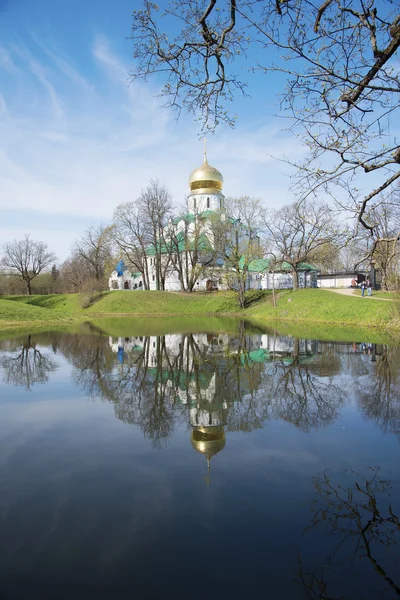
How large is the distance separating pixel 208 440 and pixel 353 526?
2.43 m

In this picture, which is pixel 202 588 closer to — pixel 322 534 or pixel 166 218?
pixel 322 534

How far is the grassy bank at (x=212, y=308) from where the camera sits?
25.8 meters

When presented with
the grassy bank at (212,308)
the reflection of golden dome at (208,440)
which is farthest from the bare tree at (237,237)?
the reflection of golden dome at (208,440)

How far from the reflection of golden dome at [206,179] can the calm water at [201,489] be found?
151 ft

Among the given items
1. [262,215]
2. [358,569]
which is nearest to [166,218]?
[262,215]

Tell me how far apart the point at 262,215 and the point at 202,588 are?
1486 inches

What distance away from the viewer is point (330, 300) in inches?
1191

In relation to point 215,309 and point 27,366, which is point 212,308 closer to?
point 215,309

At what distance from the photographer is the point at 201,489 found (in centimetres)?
441

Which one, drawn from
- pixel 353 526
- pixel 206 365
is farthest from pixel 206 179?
pixel 353 526

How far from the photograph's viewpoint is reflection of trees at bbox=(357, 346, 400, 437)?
22.1 feet

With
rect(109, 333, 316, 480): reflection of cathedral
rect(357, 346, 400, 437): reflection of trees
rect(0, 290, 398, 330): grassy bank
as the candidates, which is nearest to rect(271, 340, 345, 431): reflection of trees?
rect(357, 346, 400, 437): reflection of trees

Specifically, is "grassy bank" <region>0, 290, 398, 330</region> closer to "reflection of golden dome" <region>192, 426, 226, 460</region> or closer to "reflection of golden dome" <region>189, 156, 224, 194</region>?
"reflection of golden dome" <region>189, 156, 224, 194</region>

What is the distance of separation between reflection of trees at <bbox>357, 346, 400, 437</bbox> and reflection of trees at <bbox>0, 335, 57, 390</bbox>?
6994mm
